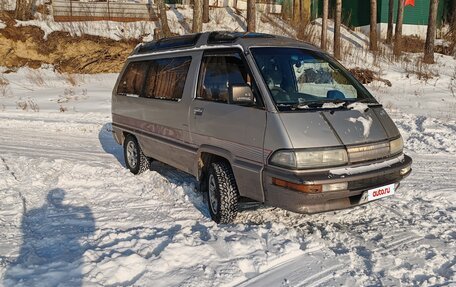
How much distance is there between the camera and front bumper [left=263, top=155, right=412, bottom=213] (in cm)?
412

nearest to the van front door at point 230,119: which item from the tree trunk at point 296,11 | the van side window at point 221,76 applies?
the van side window at point 221,76

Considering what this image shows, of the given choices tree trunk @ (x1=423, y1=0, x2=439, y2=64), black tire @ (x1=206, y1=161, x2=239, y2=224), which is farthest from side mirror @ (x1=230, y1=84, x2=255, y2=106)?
tree trunk @ (x1=423, y1=0, x2=439, y2=64)

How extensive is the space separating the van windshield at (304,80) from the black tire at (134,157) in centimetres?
294

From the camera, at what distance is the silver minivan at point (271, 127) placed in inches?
165

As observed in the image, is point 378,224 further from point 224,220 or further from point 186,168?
point 186,168

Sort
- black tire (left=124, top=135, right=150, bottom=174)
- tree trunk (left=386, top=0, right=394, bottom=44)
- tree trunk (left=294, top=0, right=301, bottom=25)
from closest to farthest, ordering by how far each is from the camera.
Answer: black tire (left=124, top=135, right=150, bottom=174), tree trunk (left=386, top=0, right=394, bottom=44), tree trunk (left=294, top=0, right=301, bottom=25)

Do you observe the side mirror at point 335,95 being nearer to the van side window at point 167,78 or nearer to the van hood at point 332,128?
the van hood at point 332,128

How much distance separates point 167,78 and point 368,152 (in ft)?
9.82

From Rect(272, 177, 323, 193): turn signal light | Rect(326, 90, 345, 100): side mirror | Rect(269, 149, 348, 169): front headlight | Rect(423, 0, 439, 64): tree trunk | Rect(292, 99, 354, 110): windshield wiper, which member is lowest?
Rect(272, 177, 323, 193): turn signal light

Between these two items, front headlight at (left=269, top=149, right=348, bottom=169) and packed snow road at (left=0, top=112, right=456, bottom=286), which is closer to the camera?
packed snow road at (left=0, top=112, right=456, bottom=286)

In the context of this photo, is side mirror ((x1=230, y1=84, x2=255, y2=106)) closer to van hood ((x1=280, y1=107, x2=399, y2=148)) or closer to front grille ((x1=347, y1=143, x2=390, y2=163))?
van hood ((x1=280, y1=107, x2=399, y2=148))

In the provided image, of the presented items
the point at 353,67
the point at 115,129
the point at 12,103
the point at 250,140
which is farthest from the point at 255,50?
the point at 353,67

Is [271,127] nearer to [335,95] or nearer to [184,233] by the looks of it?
[335,95]

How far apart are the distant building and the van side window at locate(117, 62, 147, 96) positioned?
22.2 m
